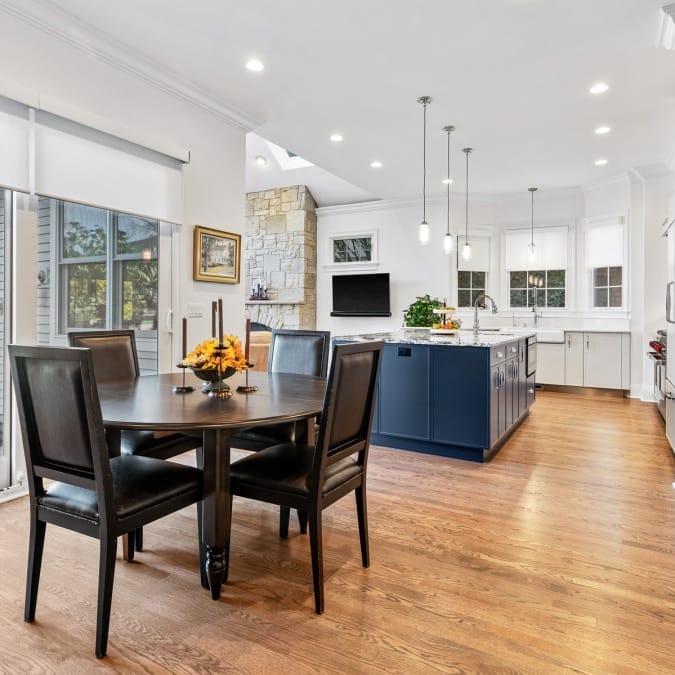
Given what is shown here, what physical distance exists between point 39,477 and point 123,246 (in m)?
2.25

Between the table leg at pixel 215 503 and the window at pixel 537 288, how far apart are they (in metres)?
6.46

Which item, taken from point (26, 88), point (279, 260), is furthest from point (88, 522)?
point (279, 260)

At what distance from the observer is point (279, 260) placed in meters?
8.21

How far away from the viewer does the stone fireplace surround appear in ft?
26.3

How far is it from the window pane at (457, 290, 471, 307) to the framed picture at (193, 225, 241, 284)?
13.8 ft

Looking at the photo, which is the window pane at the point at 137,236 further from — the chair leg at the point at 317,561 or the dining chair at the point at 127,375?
the chair leg at the point at 317,561

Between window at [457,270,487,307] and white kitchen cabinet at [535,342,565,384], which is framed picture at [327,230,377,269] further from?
Result: white kitchen cabinet at [535,342,565,384]

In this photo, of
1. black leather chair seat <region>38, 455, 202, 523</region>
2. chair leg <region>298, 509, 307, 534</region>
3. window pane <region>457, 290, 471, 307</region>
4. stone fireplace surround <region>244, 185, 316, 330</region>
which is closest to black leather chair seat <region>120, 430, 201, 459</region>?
black leather chair seat <region>38, 455, 202, 523</region>

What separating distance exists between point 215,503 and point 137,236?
253 cm

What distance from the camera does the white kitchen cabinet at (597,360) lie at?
6285mm

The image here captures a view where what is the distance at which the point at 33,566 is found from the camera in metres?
1.70

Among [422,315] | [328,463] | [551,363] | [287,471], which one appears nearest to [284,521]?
[287,471]

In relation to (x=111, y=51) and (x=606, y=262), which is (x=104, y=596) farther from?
(x=606, y=262)

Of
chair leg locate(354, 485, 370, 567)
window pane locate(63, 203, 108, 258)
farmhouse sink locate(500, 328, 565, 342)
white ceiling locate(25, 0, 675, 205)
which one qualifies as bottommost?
chair leg locate(354, 485, 370, 567)
